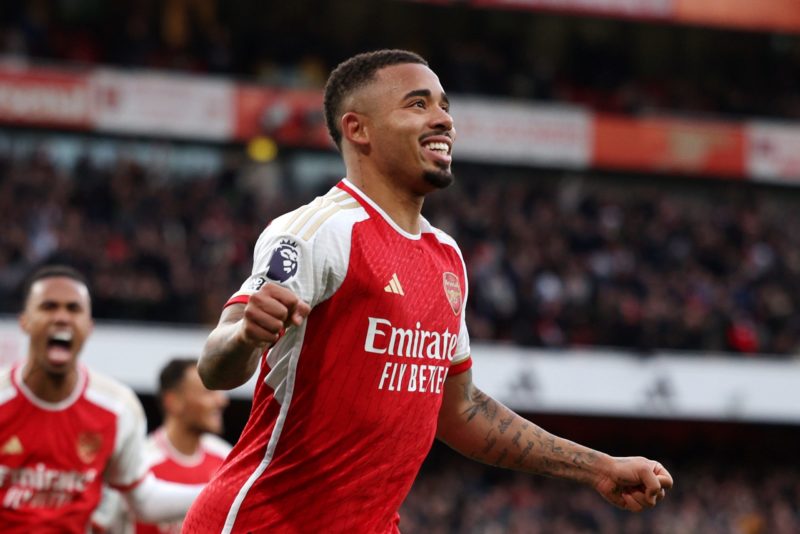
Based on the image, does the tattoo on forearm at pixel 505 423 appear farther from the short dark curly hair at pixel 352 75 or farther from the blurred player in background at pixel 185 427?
the blurred player in background at pixel 185 427

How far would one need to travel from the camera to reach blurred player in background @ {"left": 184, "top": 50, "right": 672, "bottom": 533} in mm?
3764

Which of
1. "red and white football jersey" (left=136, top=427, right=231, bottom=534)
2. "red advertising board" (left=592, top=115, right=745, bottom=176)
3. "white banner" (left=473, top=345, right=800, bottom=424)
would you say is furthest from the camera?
"red advertising board" (left=592, top=115, right=745, bottom=176)

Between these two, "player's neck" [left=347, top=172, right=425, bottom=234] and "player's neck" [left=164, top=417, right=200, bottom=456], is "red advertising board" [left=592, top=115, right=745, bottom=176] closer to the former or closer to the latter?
"player's neck" [left=164, top=417, right=200, bottom=456]

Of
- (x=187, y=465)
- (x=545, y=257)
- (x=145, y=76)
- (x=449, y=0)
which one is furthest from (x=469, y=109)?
(x=187, y=465)

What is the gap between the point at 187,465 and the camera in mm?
8758

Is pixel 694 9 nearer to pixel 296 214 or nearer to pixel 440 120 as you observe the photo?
pixel 440 120

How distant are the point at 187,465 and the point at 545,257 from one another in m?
12.6

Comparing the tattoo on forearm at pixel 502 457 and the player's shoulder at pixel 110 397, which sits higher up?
the player's shoulder at pixel 110 397

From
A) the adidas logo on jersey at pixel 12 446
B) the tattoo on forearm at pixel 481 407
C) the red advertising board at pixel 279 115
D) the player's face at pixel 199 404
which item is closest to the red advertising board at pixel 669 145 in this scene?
the red advertising board at pixel 279 115

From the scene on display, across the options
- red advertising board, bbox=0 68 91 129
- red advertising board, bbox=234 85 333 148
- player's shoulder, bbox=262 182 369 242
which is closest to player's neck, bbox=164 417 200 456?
player's shoulder, bbox=262 182 369 242

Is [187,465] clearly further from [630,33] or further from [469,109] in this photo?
[630,33]

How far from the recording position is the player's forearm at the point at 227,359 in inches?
131

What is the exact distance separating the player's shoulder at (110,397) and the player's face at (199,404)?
1702 mm

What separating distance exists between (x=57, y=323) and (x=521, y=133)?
1798 centimetres
